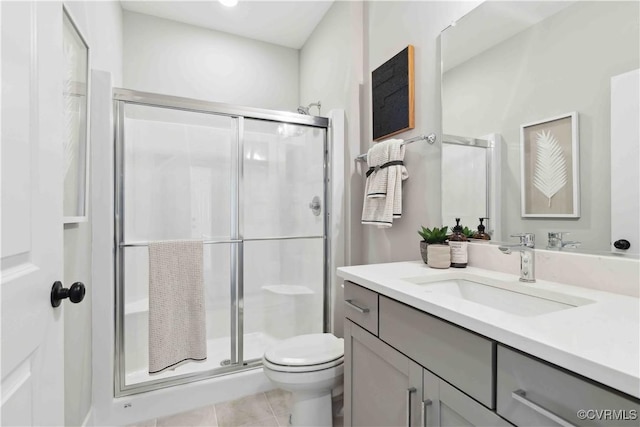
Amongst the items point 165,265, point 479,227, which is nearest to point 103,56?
point 165,265

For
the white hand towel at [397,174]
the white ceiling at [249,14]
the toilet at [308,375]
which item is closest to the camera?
the toilet at [308,375]

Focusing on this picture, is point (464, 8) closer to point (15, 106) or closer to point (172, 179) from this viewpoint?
point (15, 106)

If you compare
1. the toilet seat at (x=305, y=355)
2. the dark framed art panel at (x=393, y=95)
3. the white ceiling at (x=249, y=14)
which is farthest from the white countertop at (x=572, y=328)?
the white ceiling at (x=249, y=14)

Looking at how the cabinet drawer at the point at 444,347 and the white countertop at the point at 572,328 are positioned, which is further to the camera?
the cabinet drawer at the point at 444,347

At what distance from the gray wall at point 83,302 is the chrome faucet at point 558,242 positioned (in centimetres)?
177

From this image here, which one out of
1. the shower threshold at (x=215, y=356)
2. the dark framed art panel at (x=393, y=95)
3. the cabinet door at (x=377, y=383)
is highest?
the dark framed art panel at (x=393, y=95)

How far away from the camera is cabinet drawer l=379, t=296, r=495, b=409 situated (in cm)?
65

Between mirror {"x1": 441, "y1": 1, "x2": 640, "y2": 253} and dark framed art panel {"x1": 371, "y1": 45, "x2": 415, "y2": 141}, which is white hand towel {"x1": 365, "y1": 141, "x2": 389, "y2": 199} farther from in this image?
mirror {"x1": 441, "y1": 1, "x2": 640, "y2": 253}

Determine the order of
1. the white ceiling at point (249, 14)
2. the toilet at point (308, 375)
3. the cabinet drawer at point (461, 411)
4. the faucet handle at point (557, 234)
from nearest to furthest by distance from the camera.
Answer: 1. the cabinet drawer at point (461, 411)
2. the faucet handle at point (557, 234)
3. the toilet at point (308, 375)
4. the white ceiling at point (249, 14)

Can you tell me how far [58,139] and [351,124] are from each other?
1602mm

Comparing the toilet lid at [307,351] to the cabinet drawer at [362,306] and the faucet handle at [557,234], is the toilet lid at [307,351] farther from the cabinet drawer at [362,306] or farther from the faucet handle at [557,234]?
the faucet handle at [557,234]

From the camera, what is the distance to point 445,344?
74 centimetres

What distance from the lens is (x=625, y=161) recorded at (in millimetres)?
848

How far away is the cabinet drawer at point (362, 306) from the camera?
1.03 metres
